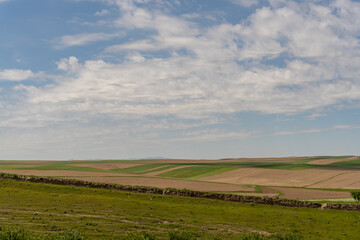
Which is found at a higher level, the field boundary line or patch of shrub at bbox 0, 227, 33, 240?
patch of shrub at bbox 0, 227, 33, 240

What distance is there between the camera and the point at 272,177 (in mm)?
119938

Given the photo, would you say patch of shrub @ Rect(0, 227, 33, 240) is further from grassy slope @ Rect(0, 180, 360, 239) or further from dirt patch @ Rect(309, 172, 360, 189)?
dirt patch @ Rect(309, 172, 360, 189)

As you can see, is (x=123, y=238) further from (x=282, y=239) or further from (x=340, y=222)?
(x=340, y=222)

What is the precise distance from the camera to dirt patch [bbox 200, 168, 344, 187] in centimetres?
10938

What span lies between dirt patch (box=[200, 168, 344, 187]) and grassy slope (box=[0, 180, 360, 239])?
5069cm

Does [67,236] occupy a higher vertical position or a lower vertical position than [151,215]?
higher

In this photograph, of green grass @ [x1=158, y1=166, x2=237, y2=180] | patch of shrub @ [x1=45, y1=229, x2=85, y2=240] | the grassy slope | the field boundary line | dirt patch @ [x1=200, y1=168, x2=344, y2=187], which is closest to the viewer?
patch of shrub @ [x1=45, y1=229, x2=85, y2=240]

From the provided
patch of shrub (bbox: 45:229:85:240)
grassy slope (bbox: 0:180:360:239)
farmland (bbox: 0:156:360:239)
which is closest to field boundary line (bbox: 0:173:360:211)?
farmland (bbox: 0:156:360:239)

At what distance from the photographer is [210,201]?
2429 inches

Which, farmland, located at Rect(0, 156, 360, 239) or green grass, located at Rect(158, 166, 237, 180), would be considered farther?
green grass, located at Rect(158, 166, 237, 180)

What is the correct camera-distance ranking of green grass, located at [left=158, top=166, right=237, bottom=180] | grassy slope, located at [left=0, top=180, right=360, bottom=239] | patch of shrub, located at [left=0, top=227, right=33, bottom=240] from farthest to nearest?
green grass, located at [left=158, top=166, right=237, bottom=180], grassy slope, located at [left=0, top=180, right=360, bottom=239], patch of shrub, located at [left=0, top=227, right=33, bottom=240]

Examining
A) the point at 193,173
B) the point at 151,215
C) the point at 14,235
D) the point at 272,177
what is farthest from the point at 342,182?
the point at 14,235

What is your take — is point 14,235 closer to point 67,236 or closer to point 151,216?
point 67,236

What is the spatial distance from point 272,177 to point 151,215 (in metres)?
79.9
